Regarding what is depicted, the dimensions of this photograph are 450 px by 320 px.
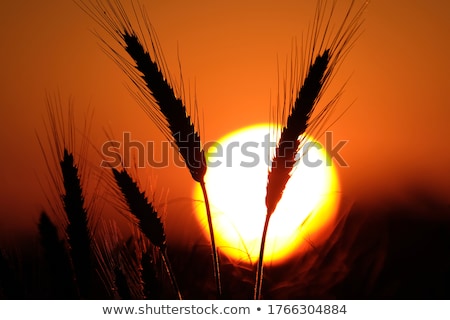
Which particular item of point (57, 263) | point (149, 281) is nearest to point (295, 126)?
point (149, 281)

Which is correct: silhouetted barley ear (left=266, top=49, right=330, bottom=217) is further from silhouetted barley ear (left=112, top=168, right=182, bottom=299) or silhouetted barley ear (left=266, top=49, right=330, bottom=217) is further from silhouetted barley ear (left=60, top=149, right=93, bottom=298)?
silhouetted barley ear (left=60, top=149, right=93, bottom=298)

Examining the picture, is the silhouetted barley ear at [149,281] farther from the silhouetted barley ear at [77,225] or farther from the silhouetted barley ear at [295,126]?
the silhouetted barley ear at [295,126]

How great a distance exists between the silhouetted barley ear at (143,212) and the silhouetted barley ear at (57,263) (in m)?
0.19

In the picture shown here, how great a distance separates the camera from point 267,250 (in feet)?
4.17

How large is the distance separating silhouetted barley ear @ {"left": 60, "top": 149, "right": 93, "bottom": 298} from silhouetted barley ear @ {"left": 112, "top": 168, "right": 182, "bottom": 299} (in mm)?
112

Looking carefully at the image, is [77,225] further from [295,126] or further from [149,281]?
[295,126]

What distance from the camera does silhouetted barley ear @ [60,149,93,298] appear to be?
978mm

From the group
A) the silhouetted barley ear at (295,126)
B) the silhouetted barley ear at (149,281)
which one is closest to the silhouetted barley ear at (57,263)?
the silhouetted barley ear at (149,281)

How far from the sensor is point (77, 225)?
1006 millimetres

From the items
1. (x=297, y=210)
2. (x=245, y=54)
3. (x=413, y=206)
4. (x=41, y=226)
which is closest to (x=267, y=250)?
(x=297, y=210)

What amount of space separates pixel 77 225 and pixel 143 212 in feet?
0.52

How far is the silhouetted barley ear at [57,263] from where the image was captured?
100 cm

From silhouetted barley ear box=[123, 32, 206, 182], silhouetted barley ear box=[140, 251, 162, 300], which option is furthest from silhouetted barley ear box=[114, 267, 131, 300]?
silhouetted barley ear box=[123, 32, 206, 182]
